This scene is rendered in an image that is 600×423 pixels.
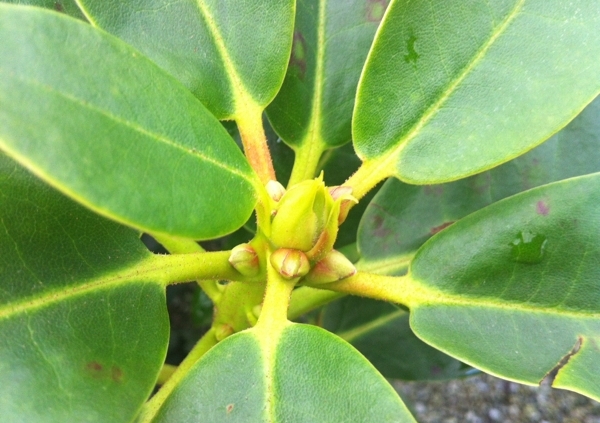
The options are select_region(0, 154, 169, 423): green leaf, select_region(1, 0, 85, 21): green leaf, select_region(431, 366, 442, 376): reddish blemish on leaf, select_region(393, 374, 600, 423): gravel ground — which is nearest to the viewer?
select_region(0, 154, 169, 423): green leaf

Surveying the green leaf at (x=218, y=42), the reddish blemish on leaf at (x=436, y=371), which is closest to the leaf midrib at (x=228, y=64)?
the green leaf at (x=218, y=42)

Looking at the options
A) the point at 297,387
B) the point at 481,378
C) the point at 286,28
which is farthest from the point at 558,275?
the point at 481,378

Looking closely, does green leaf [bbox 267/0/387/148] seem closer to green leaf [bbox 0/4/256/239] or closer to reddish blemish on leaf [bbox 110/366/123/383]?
green leaf [bbox 0/4/256/239]

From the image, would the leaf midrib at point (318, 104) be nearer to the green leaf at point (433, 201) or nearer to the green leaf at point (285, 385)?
the green leaf at point (433, 201)

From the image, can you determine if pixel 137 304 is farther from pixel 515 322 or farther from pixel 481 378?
pixel 481 378

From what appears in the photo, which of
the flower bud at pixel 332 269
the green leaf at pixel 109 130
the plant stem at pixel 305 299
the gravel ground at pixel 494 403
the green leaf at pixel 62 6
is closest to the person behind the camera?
the green leaf at pixel 109 130

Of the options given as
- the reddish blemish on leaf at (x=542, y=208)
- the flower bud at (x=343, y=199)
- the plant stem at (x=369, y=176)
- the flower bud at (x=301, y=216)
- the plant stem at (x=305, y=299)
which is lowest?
the flower bud at (x=301, y=216)

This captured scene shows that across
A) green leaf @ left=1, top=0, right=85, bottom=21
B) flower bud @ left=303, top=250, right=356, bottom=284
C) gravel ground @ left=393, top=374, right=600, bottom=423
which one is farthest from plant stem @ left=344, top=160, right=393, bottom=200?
gravel ground @ left=393, top=374, right=600, bottom=423
